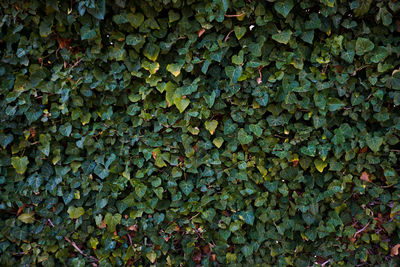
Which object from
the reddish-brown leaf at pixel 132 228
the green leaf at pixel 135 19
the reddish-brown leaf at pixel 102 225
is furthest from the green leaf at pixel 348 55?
the reddish-brown leaf at pixel 102 225

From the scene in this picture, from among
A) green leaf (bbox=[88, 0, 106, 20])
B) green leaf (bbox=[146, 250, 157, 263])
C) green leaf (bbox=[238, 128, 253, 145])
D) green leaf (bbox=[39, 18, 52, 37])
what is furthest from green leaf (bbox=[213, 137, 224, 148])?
green leaf (bbox=[39, 18, 52, 37])

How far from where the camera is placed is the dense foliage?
1.79 m

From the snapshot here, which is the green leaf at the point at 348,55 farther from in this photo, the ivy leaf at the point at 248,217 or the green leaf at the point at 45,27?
the green leaf at the point at 45,27

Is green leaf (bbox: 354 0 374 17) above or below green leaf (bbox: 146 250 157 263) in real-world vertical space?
above

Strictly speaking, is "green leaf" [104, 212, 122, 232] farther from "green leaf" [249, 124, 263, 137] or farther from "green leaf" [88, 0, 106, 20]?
"green leaf" [88, 0, 106, 20]

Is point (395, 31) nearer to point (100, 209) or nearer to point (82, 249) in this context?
point (100, 209)

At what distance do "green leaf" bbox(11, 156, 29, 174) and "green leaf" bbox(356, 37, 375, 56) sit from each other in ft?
7.22

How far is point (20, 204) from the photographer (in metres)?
2.08

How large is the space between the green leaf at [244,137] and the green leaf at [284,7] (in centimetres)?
70

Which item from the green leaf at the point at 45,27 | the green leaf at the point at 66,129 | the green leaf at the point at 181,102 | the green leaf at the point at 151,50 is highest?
the green leaf at the point at 45,27

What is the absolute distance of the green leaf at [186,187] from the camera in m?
1.95

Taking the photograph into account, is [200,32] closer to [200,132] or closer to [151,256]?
[200,132]

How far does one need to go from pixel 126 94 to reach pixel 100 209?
80 centimetres

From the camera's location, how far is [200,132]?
1920mm
